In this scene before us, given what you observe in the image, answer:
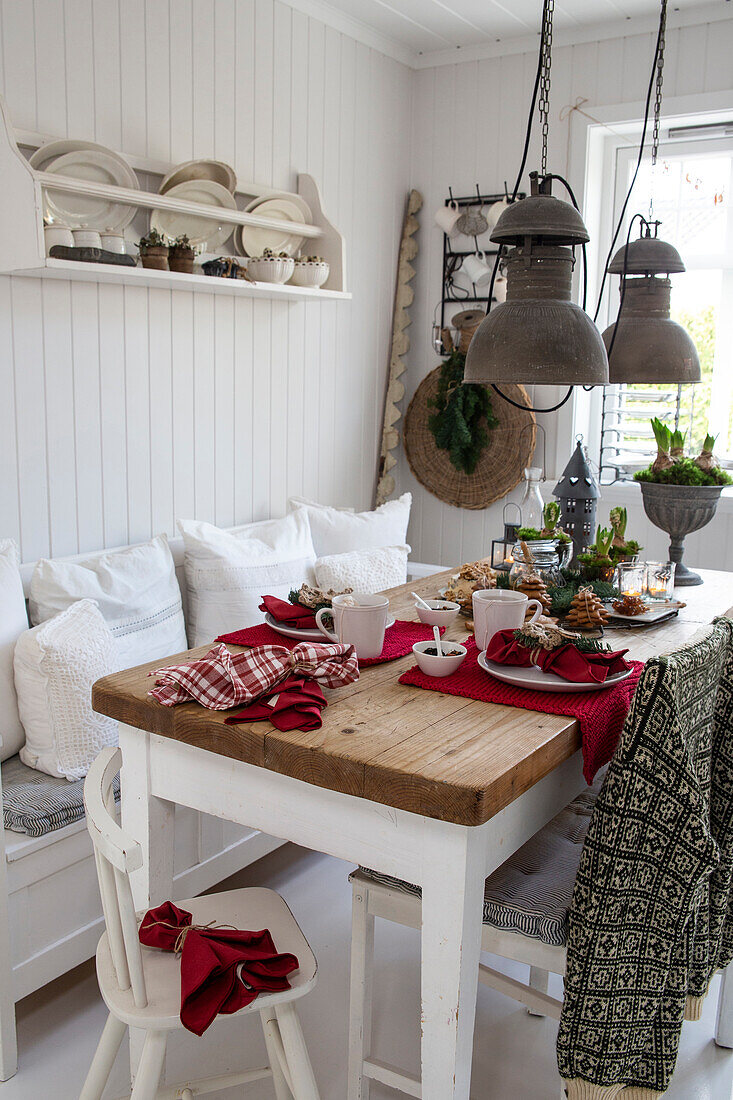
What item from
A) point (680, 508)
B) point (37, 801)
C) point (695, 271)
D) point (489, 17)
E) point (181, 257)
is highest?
point (489, 17)

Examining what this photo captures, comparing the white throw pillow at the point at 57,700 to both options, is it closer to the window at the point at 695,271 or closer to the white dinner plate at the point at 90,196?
the white dinner plate at the point at 90,196

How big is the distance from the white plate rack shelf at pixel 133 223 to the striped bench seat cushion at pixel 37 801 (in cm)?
118

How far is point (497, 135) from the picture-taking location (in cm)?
360

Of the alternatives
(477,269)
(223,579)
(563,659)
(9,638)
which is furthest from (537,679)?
(477,269)

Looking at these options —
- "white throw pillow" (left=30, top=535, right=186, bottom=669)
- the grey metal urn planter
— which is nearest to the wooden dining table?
"white throw pillow" (left=30, top=535, right=186, bottom=669)

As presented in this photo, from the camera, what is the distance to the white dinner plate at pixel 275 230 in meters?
2.98

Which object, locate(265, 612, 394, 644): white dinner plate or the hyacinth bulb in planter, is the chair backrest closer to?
locate(265, 612, 394, 644): white dinner plate

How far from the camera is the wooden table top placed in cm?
119

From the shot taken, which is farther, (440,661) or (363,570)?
(363,570)

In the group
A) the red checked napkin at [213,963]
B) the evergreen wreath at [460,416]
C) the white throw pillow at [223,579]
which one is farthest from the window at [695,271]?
the red checked napkin at [213,963]

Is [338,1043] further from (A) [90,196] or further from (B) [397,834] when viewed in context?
(A) [90,196]

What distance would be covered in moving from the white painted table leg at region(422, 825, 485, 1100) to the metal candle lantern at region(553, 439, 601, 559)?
4.46ft

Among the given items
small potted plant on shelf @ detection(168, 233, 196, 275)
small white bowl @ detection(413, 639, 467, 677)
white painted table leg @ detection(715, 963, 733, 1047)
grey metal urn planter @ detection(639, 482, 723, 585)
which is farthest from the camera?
small potted plant on shelf @ detection(168, 233, 196, 275)

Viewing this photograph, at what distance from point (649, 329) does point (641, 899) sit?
49.8 inches
